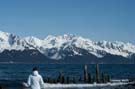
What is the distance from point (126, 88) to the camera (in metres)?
56.0

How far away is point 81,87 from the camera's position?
6222cm

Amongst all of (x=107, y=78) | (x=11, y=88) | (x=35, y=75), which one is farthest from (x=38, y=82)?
(x=107, y=78)

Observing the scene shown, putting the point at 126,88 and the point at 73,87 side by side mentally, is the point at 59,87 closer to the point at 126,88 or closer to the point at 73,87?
the point at 73,87

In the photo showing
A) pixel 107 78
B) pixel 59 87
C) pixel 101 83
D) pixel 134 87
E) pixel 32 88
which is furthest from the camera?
pixel 107 78

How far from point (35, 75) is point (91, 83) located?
133 feet

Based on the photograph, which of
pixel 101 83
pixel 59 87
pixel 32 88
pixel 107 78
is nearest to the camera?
pixel 32 88

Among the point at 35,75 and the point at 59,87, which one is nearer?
the point at 35,75

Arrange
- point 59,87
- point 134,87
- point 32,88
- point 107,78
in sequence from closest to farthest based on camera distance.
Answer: point 32,88 → point 134,87 → point 59,87 → point 107,78

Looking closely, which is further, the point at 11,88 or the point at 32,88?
the point at 11,88

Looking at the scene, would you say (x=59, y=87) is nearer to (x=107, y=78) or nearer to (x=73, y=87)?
(x=73, y=87)

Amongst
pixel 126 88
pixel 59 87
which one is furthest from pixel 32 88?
pixel 59 87

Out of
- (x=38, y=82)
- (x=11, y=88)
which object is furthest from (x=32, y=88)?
(x=11, y=88)

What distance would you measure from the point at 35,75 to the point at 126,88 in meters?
30.4

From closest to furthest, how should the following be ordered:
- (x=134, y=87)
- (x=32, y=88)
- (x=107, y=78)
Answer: (x=32, y=88)
(x=134, y=87)
(x=107, y=78)
